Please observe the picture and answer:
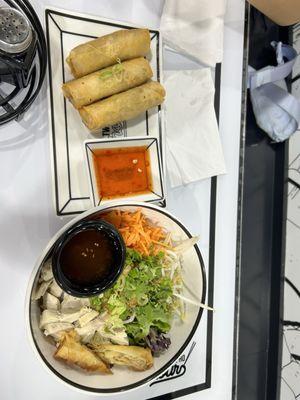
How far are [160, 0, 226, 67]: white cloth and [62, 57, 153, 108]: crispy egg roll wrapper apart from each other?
17 centimetres

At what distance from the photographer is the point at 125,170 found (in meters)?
1.26

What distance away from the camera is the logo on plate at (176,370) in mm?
1456

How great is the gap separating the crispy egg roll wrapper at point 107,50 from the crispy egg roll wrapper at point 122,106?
0.09 metres

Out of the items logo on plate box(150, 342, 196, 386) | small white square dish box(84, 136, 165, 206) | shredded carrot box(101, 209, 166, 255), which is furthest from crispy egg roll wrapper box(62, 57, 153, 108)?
logo on plate box(150, 342, 196, 386)

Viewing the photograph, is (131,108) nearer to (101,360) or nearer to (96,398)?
(101,360)

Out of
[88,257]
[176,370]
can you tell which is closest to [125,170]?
[88,257]

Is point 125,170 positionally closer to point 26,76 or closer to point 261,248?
point 26,76

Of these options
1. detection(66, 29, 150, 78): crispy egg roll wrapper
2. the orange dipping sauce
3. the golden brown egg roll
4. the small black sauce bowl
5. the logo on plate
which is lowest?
the logo on plate

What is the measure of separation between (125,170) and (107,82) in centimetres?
24

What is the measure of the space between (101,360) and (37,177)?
510 mm

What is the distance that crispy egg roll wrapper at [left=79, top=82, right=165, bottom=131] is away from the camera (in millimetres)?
1237

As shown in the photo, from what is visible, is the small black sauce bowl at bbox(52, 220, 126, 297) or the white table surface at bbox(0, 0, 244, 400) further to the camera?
the white table surface at bbox(0, 0, 244, 400)

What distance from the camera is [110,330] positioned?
1182mm

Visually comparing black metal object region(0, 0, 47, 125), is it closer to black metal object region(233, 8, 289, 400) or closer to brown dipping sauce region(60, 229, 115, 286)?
brown dipping sauce region(60, 229, 115, 286)
